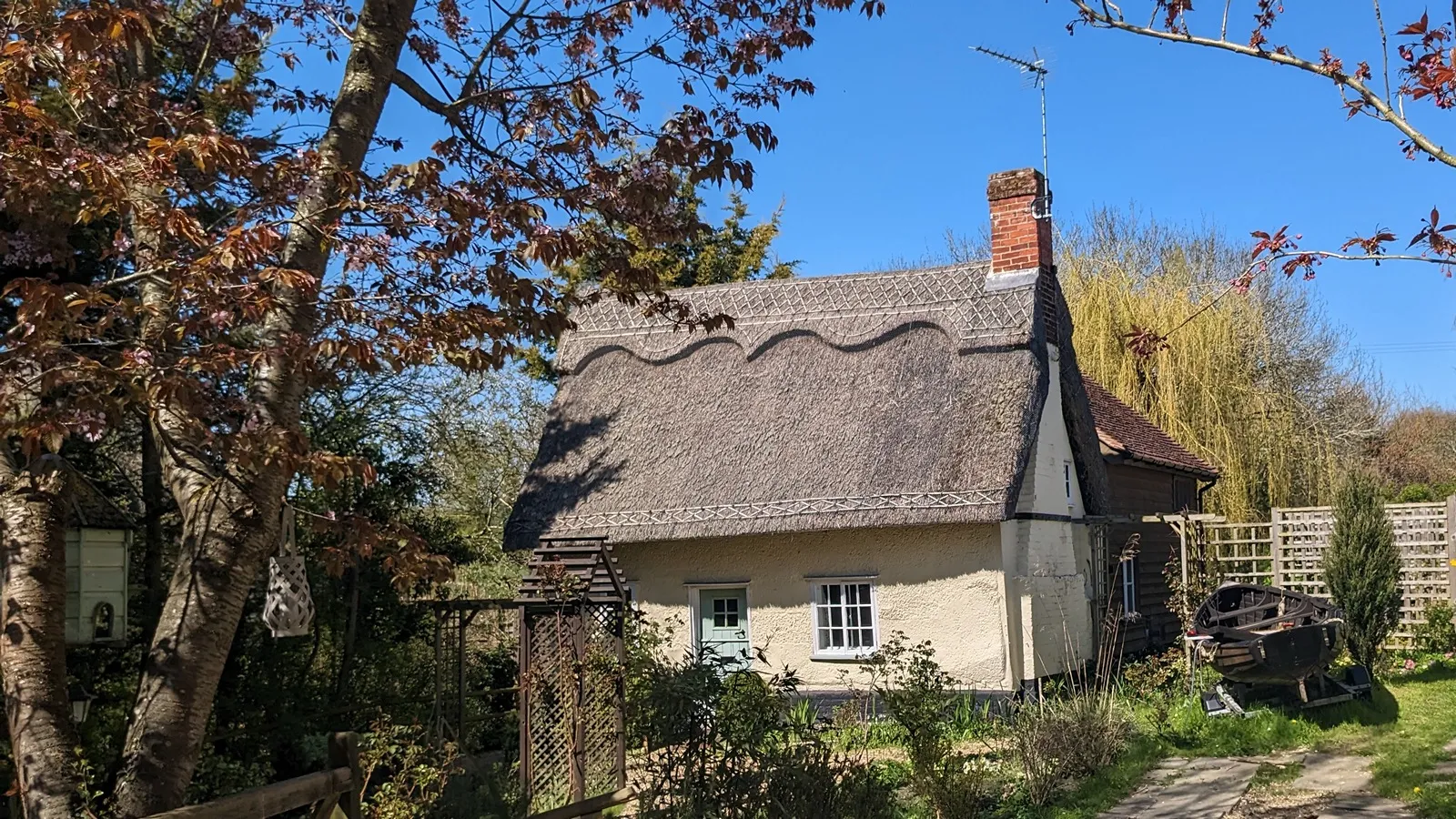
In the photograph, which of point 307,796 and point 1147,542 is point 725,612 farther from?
point 307,796

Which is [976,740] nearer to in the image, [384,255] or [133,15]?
[384,255]

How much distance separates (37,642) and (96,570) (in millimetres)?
1903

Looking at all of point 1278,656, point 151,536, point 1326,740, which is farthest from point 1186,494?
point 151,536

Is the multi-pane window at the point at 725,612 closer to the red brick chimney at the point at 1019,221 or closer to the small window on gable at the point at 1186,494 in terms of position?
the red brick chimney at the point at 1019,221

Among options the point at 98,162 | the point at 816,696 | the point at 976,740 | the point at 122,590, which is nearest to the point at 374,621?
the point at 122,590

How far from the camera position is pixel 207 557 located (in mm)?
5551

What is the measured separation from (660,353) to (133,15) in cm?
1211

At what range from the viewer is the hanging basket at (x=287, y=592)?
5.96 m

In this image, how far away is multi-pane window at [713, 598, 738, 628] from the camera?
14.6 meters

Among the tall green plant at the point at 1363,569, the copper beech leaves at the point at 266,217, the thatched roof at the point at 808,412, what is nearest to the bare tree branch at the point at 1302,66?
the copper beech leaves at the point at 266,217

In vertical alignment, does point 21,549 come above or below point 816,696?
above

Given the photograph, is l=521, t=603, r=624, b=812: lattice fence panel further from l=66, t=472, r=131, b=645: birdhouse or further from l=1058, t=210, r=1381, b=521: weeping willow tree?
l=1058, t=210, r=1381, b=521: weeping willow tree

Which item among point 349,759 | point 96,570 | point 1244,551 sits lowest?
point 349,759

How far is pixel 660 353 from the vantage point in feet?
54.2
